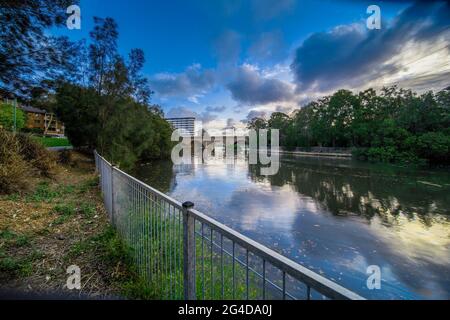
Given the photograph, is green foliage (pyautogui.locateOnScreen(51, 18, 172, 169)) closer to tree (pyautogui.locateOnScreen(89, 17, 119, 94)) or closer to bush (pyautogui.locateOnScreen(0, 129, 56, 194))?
tree (pyautogui.locateOnScreen(89, 17, 119, 94))

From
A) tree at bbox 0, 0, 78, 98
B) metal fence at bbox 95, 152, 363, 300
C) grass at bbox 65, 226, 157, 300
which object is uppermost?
tree at bbox 0, 0, 78, 98

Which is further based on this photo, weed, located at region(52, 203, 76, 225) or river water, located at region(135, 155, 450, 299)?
weed, located at region(52, 203, 76, 225)

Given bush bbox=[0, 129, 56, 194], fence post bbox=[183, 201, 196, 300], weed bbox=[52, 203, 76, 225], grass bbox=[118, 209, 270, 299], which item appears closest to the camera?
fence post bbox=[183, 201, 196, 300]

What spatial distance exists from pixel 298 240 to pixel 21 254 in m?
5.45

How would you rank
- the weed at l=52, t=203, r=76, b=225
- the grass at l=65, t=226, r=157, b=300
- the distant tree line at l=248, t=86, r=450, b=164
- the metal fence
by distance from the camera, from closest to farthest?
the metal fence, the grass at l=65, t=226, r=157, b=300, the weed at l=52, t=203, r=76, b=225, the distant tree line at l=248, t=86, r=450, b=164

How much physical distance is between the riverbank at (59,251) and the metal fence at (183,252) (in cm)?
24

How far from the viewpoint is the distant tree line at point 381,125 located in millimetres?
27609

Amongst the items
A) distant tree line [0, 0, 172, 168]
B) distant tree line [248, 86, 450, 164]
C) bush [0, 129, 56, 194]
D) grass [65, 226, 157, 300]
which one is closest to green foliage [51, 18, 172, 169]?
distant tree line [0, 0, 172, 168]

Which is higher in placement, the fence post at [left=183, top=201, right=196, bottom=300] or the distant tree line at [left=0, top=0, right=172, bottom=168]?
the distant tree line at [left=0, top=0, right=172, bottom=168]

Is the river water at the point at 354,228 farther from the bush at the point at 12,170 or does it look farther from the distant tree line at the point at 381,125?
the distant tree line at the point at 381,125

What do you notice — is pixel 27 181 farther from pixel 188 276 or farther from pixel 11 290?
pixel 188 276

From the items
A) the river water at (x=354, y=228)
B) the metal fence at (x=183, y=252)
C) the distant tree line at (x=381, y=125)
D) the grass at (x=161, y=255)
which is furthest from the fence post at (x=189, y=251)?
the distant tree line at (x=381, y=125)

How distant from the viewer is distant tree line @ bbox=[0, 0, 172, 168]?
505 cm
